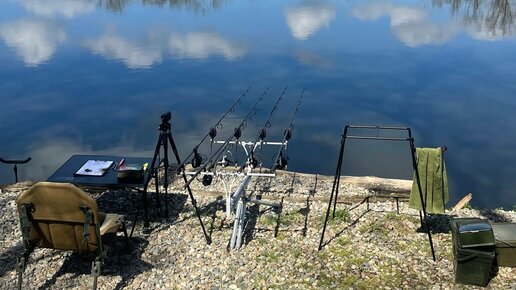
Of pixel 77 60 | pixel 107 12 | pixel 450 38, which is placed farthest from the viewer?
pixel 107 12

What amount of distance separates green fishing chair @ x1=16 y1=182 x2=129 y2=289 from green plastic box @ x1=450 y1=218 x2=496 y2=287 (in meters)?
4.35

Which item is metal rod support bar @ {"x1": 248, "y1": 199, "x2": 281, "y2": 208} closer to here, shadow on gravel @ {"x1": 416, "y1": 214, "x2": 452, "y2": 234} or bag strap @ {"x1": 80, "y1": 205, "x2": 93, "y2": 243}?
shadow on gravel @ {"x1": 416, "y1": 214, "x2": 452, "y2": 234}

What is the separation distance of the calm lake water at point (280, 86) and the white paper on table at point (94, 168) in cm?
503

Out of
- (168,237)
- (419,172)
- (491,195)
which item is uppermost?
(419,172)

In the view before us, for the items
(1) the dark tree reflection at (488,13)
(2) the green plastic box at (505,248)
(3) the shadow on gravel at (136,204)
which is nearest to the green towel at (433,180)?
(2) the green plastic box at (505,248)

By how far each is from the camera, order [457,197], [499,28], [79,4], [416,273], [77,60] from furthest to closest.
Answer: [79,4]
[499,28]
[77,60]
[457,197]
[416,273]

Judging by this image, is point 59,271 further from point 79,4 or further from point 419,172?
point 79,4

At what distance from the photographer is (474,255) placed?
6398 millimetres

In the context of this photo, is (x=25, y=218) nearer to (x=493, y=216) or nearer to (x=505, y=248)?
(x=505, y=248)

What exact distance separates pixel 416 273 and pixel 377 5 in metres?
42.0

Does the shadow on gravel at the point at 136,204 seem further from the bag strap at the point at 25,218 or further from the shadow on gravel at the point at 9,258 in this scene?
the bag strap at the point at 25,218

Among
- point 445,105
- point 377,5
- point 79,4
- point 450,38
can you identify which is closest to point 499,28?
point 450,38

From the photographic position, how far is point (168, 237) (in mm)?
7777

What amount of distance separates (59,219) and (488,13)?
41.4 meters
